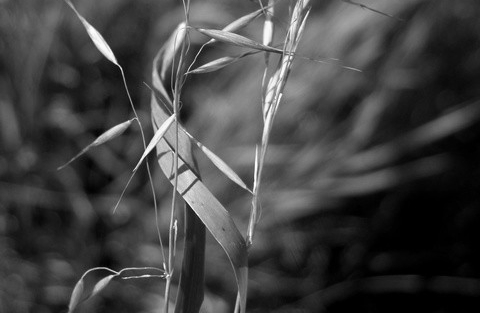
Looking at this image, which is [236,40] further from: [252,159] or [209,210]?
[252,159]

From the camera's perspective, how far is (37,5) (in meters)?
1.28

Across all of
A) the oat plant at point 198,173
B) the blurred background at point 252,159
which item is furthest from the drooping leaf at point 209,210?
the blurred background at point 252,159

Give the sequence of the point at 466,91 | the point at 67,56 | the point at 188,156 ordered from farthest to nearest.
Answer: the point at 466,91 < the point at 67,56 < the point at 188,156

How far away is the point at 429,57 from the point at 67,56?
0.66 m

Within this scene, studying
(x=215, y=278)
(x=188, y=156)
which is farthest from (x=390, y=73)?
(x=188, y=156)

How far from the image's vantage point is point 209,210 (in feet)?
0.98

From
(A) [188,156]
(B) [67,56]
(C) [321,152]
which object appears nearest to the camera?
(A) [188,156]

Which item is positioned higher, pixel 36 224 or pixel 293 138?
pixel 293 138

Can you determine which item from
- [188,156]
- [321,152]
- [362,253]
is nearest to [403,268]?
[362,253]

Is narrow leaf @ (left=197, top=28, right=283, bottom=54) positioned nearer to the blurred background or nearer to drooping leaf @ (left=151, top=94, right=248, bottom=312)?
drooping leaf @ (left=151, top=94, right=248, bottom=312)

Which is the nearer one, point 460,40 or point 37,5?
point 37,5

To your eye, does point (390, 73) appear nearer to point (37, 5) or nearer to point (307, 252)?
point (307, 252)

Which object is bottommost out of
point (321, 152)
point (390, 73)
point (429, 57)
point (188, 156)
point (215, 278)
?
point (188, 156)

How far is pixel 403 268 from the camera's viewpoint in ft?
4.30
